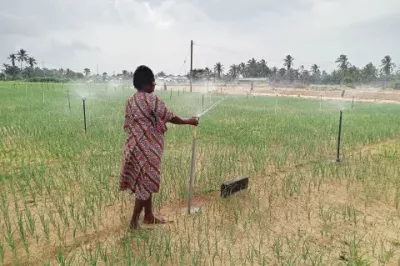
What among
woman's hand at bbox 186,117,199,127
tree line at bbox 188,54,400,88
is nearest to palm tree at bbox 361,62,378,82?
tree line at bbox 188,54,400,88

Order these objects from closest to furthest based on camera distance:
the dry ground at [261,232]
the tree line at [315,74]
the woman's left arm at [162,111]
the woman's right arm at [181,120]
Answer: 1. the dry ground at [261,232]
2. the woman's left arm at [162,111]
3. the woman's right arm at [181,120]
4. the tree line at [315,74]

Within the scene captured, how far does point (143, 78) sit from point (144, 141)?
0.67 m

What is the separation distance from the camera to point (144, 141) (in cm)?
309

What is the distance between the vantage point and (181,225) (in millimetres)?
3555

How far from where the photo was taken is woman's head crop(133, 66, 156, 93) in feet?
10.2

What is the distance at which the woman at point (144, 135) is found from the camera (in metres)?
3.05

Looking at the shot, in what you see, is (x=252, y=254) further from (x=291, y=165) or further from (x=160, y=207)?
(x=291, y=165)

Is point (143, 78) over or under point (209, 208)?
over

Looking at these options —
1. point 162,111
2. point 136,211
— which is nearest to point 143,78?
point 162,111

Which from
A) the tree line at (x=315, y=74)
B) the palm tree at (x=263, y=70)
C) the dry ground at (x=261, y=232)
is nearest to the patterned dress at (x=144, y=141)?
the dry ground at (x=261, y=232)

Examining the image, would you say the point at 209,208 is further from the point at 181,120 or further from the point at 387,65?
the point at 387,65

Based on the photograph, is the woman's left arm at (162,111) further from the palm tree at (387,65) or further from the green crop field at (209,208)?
the palm tree at (387,65)

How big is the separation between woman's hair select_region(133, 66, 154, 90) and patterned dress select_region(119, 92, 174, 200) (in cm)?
12

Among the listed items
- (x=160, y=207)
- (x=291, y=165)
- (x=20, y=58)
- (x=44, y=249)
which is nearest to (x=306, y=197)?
(x=291, y=165)
